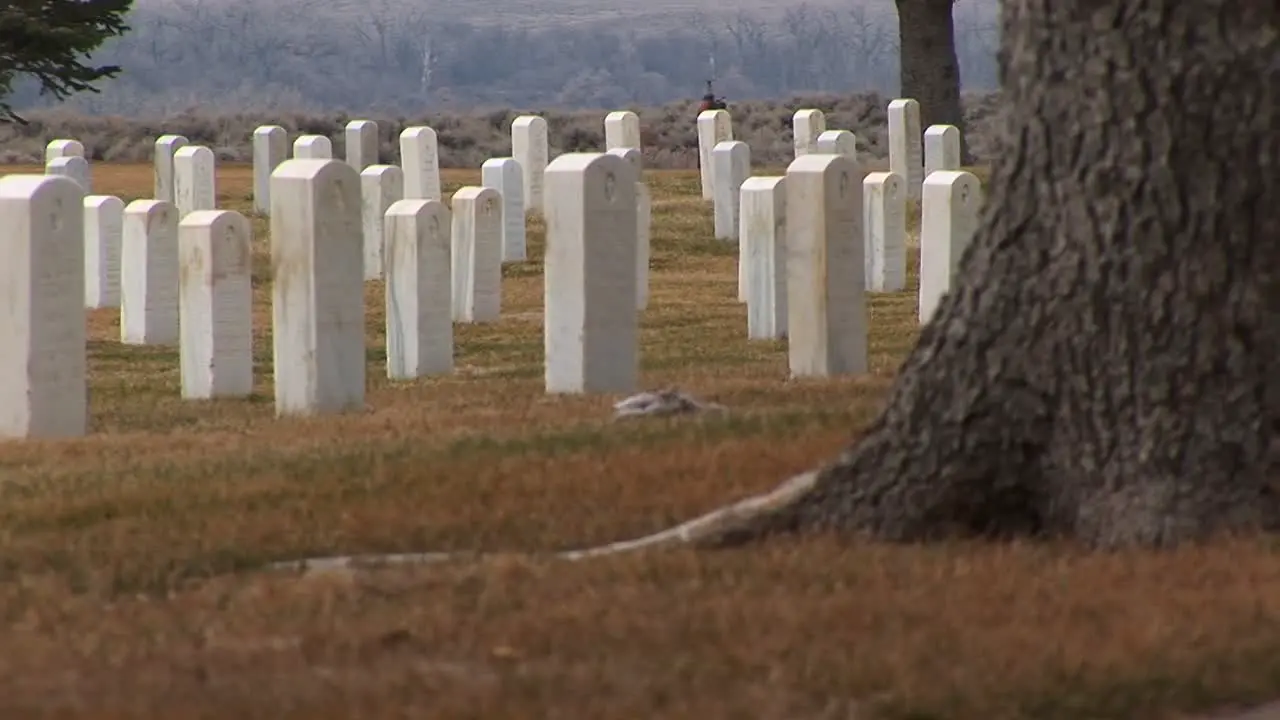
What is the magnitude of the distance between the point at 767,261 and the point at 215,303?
4049 millimetres

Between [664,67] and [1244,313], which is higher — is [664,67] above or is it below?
above

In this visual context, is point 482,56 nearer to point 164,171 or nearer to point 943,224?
point 164,171

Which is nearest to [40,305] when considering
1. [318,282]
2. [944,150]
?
[318,282]

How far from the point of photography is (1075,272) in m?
7.96

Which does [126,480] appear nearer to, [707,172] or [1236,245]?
[1236,245]

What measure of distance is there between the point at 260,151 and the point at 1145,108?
19.1 m

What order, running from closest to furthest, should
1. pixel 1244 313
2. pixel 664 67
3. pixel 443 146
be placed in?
1. pixel 1244 313
2. pixel 443 146
3. pixel 664 67

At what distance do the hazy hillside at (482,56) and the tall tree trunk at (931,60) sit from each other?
6708 centimetres

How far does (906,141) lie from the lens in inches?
1045

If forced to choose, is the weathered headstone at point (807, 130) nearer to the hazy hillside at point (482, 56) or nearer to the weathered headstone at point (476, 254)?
the weathered headstone at point (476, 254)

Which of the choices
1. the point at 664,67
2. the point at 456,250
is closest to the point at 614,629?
the point at 456,250

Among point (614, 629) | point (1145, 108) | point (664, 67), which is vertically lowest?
point (614, 629)

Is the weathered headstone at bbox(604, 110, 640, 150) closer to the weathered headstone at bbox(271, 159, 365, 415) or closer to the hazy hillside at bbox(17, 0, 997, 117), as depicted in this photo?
the weathered headstone at bbox(271, 159, 365, 415)

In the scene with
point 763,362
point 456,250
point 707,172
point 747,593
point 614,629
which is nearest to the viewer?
point 614,629
